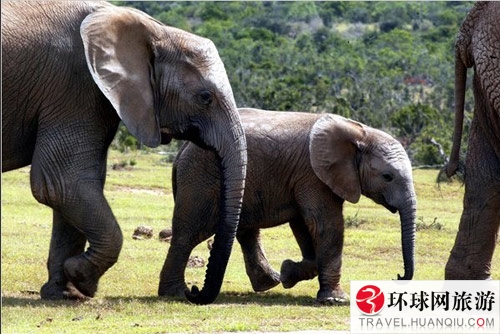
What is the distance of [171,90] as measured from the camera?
9.55 metres

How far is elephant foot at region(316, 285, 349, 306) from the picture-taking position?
10.6 metres

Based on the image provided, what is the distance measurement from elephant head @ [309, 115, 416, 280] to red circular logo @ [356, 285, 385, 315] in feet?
5.64

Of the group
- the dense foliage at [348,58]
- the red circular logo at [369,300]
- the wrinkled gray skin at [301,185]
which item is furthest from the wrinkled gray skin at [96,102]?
the dense foliage at [348,58]

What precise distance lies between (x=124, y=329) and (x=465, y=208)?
2.50 meters

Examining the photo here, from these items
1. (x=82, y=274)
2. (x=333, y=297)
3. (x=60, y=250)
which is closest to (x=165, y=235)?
(x=333, y=297)

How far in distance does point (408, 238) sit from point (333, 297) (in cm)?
82

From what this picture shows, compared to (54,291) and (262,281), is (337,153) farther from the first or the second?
(54,291)

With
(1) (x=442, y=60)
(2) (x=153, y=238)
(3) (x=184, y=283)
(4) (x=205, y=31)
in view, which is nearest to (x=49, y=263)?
(3) (x=184, y=283)

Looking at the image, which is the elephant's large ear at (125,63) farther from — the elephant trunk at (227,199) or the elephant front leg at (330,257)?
the elephant front leg at (330,257)

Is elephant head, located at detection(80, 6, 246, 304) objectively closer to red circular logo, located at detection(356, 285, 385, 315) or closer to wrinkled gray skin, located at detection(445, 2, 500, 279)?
red circular logo, located at detection(356, 285, 385, 315)

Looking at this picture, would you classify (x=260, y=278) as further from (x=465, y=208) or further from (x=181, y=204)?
(x=465, y=208)

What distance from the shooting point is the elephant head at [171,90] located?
9273mm

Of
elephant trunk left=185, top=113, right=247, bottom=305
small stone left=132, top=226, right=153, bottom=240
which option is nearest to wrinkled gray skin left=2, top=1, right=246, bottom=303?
elephant trunk left=185, top=113, right=247, bottom=305

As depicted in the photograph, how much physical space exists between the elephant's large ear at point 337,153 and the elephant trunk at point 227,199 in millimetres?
1686
